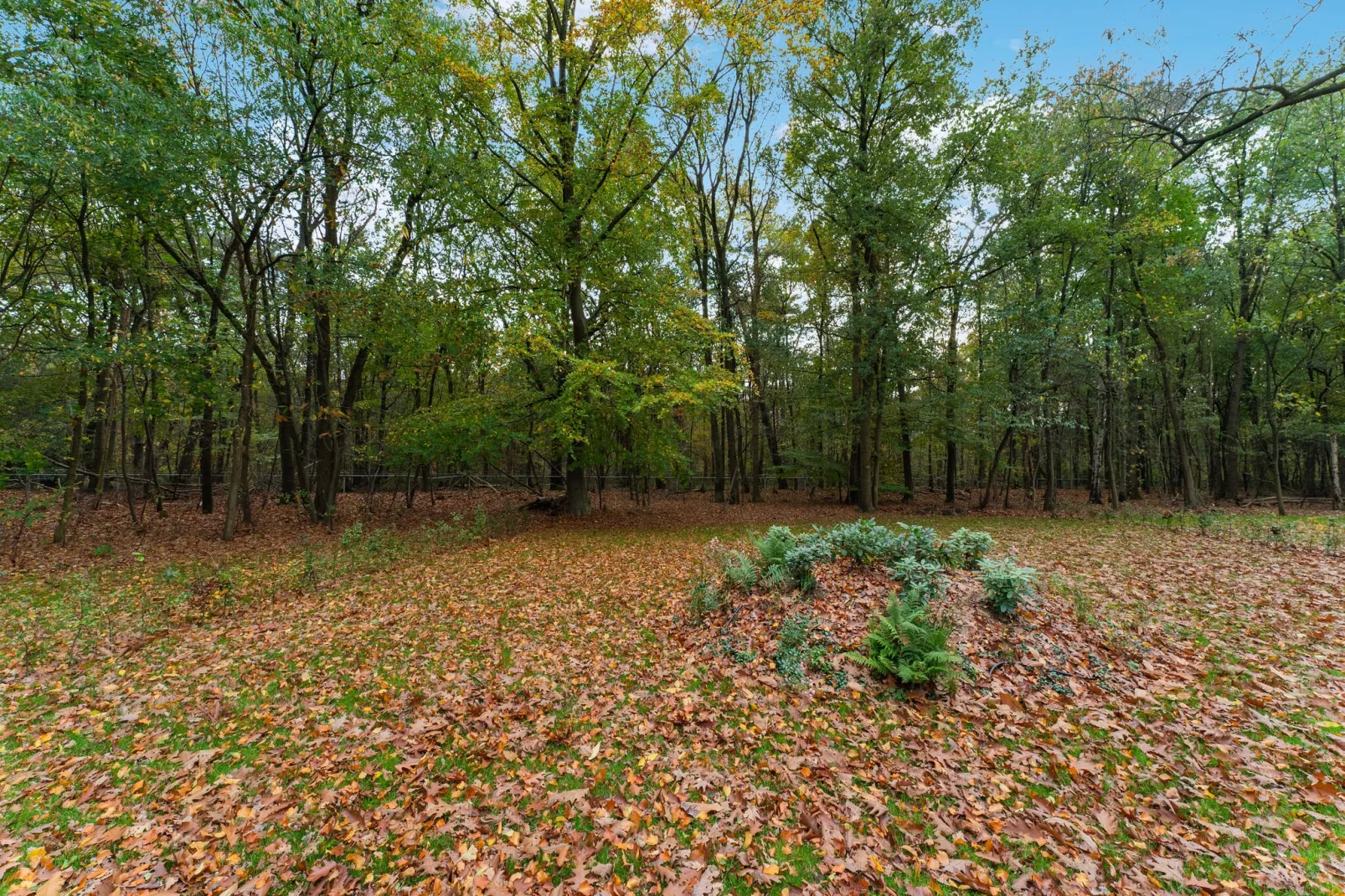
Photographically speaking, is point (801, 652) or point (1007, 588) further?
point (1007, 588)

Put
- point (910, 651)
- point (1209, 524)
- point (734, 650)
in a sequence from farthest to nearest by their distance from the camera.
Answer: point (1209, 524)
point (734, 650)
point (910, 651)

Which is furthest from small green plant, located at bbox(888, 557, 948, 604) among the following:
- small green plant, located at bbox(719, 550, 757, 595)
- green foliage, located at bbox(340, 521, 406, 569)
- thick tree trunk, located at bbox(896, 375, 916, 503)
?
thick tree trunk, located at bbox(896, 375, 916, 503)

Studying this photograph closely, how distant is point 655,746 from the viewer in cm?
413

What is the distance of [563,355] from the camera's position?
11828 millimetres

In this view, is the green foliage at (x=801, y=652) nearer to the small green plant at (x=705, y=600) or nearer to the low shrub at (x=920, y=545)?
the small green plant at (x=705, y=600)

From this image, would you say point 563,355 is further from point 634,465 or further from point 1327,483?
point 1327,483

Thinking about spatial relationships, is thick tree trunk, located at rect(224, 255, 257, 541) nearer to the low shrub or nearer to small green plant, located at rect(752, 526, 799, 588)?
small green plant, located at rect(752, 526, 799, 588)

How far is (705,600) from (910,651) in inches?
107

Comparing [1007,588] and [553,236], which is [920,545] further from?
[553,236]

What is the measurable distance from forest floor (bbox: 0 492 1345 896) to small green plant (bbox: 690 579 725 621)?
0.98 ft

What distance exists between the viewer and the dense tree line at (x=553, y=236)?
9797mm

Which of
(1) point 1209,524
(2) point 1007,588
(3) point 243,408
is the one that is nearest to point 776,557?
(2) point 1007,588

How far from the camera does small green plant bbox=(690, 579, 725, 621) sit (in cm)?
668

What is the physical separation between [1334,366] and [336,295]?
40.2m
